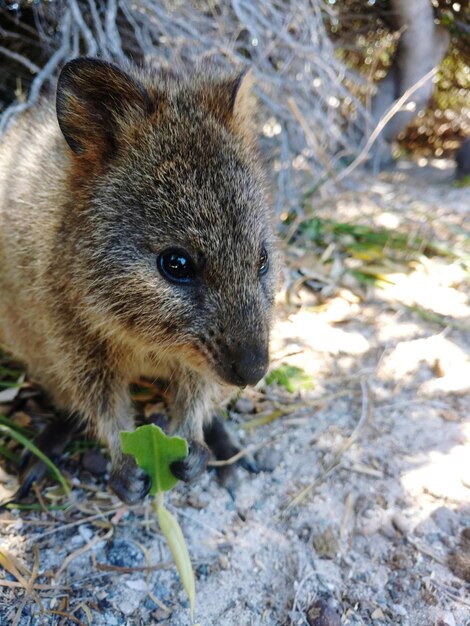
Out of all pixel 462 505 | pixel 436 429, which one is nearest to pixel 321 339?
pixel 436 429

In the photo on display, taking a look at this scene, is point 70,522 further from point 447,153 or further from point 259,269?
point 447,153

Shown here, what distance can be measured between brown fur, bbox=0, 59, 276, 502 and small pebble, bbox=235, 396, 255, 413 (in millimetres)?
615

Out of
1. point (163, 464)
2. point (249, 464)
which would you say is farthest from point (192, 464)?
point (249, 464)

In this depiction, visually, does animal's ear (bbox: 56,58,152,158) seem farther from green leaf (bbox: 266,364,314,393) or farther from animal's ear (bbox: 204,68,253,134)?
green leaf (bbox: 266,364,314,393)

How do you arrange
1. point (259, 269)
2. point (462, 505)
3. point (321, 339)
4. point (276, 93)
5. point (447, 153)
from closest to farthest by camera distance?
point (259, 269) → point (462, 505) → point (321, 339) → point (276, 93) → point (447, 153)

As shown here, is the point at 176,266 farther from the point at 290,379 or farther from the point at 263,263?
the point at 290,379

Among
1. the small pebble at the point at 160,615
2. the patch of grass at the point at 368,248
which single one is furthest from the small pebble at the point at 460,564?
the patch of grass at the point at 368,248

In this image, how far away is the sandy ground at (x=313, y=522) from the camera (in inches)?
86.9

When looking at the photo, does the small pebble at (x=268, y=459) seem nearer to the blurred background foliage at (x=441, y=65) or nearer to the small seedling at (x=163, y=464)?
the small seedling at (x=163, y=464)

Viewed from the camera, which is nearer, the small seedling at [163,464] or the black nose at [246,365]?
the black nose at [246,365]

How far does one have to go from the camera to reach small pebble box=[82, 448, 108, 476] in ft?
9.52

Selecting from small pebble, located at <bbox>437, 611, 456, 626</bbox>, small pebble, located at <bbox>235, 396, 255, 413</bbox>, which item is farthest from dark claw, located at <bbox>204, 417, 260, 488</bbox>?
small pebble, located at <bbox>437, 611, 456, 626</bbox>

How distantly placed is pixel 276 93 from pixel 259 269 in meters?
3.04

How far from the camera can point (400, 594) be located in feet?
7.32
